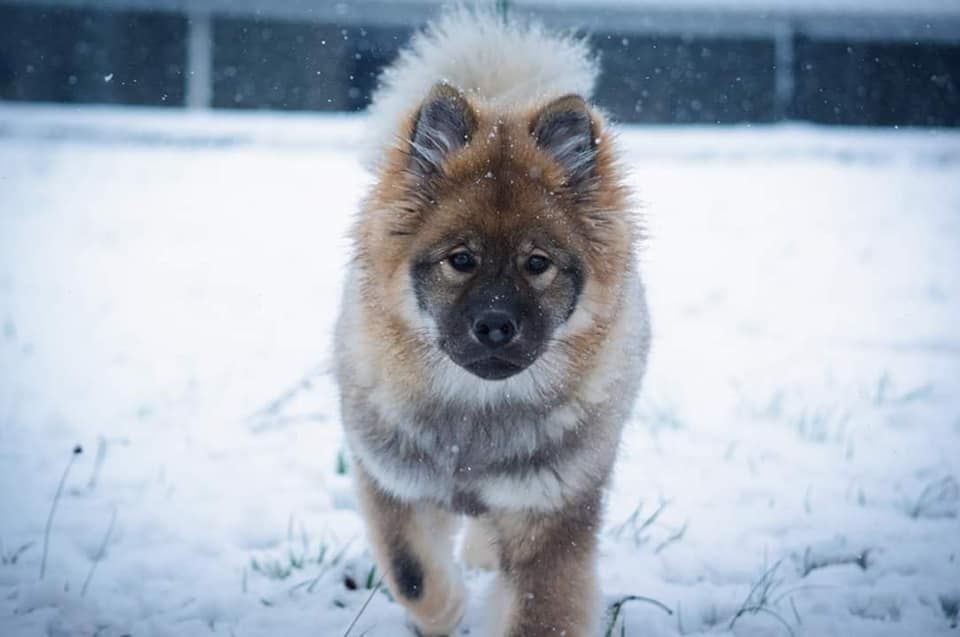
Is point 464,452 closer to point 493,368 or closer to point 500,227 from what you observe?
point 493,368

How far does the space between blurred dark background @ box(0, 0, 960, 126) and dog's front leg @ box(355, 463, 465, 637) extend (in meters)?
10.6

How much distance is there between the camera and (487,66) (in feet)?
10.4

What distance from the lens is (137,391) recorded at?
4.35 m

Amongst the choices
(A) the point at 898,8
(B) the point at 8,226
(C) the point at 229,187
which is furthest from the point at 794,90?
(B) the point at 8,226

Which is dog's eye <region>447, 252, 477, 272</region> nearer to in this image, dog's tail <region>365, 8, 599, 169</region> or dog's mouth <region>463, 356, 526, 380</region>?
dog's mouth <region>463, 356, 526, 380</region>

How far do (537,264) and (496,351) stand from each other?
0.28 meters

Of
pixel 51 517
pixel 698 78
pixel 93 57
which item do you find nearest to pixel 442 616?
pixel 51 517

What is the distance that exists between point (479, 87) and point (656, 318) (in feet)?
11.0

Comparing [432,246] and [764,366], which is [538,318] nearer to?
[432,246]

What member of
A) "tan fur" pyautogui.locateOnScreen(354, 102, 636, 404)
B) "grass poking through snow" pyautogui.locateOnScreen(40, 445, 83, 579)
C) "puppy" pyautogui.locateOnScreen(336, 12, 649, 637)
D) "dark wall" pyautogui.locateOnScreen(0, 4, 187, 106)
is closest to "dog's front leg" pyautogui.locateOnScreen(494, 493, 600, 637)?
"puppy" pyautogui.locateOnScreen(336, 12, 649, 637)

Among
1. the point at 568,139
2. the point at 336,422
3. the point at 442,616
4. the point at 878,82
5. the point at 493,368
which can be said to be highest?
the point at 878,82

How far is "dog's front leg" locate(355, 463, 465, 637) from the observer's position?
8.29 ft

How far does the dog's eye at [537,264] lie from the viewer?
232 cm

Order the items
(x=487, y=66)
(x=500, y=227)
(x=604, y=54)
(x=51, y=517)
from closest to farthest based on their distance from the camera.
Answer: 1. (x=500, y=227)
2. (x=51, y=517)
3. (x=487, y=66)
4. (x=604, y=54)
